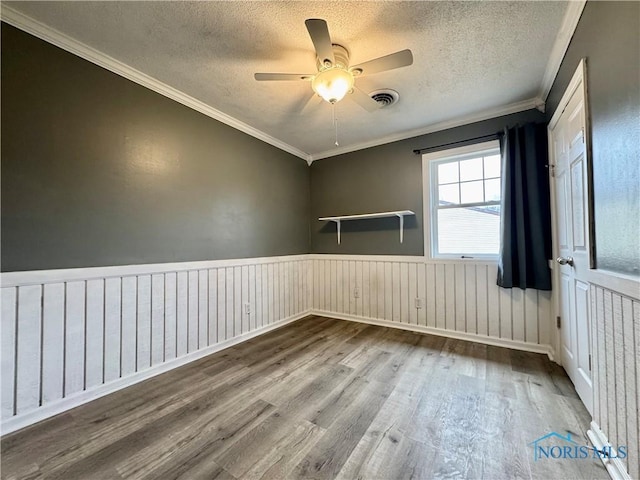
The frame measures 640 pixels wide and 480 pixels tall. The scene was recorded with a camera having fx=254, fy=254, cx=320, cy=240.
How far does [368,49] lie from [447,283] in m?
2.43

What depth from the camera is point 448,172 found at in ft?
9.89

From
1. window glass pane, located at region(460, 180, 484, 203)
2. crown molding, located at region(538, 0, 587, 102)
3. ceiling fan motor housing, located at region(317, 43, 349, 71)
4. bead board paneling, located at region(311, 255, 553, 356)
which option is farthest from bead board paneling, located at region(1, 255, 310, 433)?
crown molding, located at region(538, 0, 587, 102)

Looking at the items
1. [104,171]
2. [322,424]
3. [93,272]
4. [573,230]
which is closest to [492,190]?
[573,230]

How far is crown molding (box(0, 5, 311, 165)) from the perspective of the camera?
1551 mm

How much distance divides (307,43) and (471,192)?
228 centimetres

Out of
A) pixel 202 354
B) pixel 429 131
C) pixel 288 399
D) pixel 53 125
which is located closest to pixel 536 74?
pixel 429 131

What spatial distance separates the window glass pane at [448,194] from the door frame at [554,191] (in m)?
0.82

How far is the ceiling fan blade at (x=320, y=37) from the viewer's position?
1291 millimetres

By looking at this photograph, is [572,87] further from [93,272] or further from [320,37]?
[93,272]

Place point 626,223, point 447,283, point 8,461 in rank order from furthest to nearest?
point 447,283
point 8,461
point 626,223

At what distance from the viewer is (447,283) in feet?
9.53

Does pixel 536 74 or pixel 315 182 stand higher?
pixel 536 74

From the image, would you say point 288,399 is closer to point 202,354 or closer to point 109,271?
point 202,354

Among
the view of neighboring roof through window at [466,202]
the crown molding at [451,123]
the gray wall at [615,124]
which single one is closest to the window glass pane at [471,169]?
the view of neighboring roof through window at [466,202]
